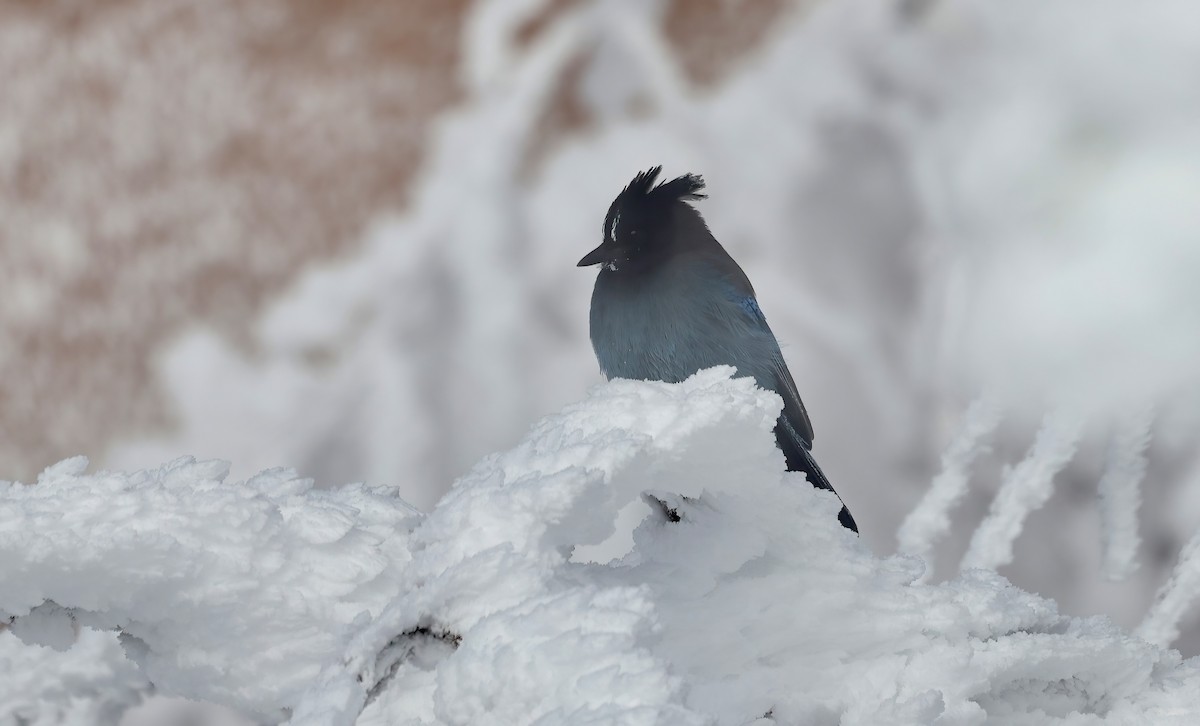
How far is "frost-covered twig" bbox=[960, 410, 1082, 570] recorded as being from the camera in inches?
61.2

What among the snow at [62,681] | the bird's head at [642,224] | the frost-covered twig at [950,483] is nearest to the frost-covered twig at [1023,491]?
the frost-covered twig at [950,483]

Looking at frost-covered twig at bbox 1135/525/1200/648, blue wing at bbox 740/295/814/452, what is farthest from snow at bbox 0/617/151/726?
frost-covered twig at bbox 1135/525/1200/648

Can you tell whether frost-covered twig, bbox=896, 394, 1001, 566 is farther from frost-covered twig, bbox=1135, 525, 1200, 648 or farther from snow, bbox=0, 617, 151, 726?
snow, bbox=0, 617, 151, 726

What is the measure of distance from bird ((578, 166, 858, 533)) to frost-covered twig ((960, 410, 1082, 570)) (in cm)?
31

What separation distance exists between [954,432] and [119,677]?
1.43 m

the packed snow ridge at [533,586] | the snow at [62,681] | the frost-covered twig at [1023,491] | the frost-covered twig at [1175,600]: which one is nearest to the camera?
the packed snow ridge at [533,586]

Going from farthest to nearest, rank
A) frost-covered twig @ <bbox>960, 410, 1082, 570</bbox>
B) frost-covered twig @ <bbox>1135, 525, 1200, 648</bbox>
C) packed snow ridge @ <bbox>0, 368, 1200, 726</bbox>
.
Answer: frost-covered twig @ <bbox>960, 410, 1082, 570</bbox>
frost-covered twig @ <bbox>1135, 525, 1200, 648</bbox>
packed snow ridge @ <bbox>0, 368, 1200, 726</bbox>

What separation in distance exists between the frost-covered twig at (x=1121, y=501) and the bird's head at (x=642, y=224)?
31.7 inches

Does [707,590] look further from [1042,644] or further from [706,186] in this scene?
[706,186]

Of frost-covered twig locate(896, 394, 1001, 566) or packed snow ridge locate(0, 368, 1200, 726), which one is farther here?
frost-covered twig locate(896, 394, 1001, 566)

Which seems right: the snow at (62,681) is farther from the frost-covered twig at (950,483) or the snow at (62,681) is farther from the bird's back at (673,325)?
the frost-covered twig at (950,483)

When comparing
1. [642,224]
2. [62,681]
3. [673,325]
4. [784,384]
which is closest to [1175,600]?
[784,384]

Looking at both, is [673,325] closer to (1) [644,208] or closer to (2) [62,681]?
(1) [644,208]

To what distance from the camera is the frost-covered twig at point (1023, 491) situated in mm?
1555
